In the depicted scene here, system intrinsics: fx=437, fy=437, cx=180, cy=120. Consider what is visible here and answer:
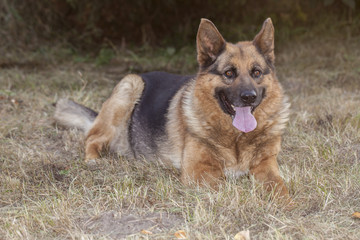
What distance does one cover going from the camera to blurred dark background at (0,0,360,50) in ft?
30.4

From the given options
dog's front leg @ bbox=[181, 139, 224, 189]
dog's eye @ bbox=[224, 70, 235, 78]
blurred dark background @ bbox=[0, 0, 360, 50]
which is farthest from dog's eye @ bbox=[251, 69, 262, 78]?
blurred dark background @ bbox=[0, 0, 360, 50]

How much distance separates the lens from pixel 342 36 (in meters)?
9.13

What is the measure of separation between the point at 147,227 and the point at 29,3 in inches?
316

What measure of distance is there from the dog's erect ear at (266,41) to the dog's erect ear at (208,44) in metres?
Result: 0.33

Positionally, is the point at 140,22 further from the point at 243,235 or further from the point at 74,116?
the point at 243,235

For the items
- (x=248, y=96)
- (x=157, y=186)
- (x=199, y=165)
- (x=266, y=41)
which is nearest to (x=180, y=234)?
(x=157, y=186)

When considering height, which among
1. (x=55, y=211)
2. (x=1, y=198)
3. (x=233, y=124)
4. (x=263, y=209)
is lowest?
(x=1, y=198)

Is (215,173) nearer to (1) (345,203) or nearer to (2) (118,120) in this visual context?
(1) (345,203)

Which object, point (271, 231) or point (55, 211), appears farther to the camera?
point (55, 211)

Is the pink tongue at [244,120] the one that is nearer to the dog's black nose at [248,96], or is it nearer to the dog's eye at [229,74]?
the dog's black nose at [248,96]

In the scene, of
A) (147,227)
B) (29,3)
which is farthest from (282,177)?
(29,3)

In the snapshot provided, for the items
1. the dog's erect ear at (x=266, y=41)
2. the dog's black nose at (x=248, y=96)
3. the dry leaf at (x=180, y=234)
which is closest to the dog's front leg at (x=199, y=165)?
the dog's black nose at (x=248, y=96)

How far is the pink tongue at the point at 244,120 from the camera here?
3.69 meters

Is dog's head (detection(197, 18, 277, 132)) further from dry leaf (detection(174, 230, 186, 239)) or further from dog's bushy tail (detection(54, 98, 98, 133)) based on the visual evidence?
dog's bushy tail (detection(54, 98, 98, 133))
